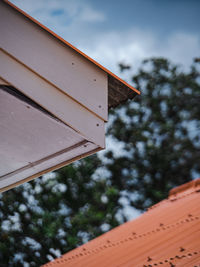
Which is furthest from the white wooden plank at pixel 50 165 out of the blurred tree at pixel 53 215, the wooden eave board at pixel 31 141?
the blurred tree at pixel 53 215

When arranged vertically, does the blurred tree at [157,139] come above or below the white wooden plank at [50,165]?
above

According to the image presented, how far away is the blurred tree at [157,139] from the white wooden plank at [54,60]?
1358 cm

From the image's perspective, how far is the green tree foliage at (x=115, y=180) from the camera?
12438 mm

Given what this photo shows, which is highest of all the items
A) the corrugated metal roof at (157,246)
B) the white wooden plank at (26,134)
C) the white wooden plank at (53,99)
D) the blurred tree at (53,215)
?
the blurred tree at (53,215)

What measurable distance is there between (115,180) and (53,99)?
1442cm

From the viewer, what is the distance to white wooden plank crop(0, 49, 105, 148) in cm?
147

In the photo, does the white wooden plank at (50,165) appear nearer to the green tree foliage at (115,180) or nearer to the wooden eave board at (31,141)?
the wooden eave board at (31,141)

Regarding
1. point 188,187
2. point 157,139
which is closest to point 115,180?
point 157,139

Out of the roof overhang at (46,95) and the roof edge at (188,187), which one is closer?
the roof overhang at (46,95)

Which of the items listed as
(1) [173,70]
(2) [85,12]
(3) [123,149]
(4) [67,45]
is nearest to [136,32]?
(2) [85,12]

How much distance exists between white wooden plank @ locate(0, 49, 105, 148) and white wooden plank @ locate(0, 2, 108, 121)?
0.03 m

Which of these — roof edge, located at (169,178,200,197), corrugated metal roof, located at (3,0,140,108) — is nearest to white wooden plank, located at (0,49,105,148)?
corrugated metal roof, located at (3,0,140,108)

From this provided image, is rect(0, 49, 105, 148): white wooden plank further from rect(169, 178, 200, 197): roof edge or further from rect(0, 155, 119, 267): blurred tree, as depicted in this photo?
rect(0, 155, 119, 267): blurred tree

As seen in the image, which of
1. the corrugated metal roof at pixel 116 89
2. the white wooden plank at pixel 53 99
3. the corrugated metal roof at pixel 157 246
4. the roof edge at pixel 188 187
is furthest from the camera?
the roof edge at pixel 188 187
